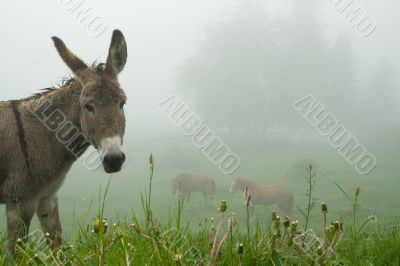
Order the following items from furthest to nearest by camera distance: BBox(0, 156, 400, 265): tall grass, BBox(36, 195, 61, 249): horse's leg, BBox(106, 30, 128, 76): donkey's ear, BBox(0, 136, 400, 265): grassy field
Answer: BBox(36, 195, 61, 249): horse's leg < BBox(106, 30, 128, 76): donkey's ear < BBox(0, 136, 400, 265): grassy field < BBox(0, 156, 400, 265): tall grass

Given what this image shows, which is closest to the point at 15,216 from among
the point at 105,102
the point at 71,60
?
the point at 105,102

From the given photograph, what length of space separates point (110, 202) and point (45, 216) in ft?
114

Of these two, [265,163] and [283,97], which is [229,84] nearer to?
[283,97]

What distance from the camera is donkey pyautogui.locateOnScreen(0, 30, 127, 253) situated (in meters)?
3.92

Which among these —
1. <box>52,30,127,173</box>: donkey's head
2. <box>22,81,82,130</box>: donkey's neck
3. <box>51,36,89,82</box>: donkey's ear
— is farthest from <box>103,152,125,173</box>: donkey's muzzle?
<box>51,36,89,82</box>: donkey's ear

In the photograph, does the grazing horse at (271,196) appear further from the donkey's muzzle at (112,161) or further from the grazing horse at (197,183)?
the donkey's muzzle at (112,161)

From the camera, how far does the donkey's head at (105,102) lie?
11.6 ft

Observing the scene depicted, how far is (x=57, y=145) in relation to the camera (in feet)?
14.3

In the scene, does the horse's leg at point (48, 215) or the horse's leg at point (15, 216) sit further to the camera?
the horse's leg at point (48, 215)

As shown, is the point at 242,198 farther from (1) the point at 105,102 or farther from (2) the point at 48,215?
(1) the point at 105,102

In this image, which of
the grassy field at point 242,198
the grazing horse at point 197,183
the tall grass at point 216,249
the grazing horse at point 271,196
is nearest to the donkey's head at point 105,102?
the grassy field at point 242,198

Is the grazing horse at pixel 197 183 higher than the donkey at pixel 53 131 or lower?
higher

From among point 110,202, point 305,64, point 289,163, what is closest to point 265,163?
point 289,163

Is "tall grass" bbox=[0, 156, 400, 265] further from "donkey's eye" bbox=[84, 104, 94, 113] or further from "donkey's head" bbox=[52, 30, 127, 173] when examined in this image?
"donkey's eye" bbox=[84, 104, 94, 113]
